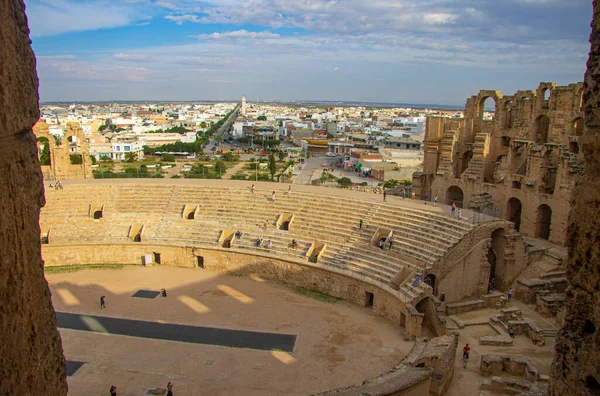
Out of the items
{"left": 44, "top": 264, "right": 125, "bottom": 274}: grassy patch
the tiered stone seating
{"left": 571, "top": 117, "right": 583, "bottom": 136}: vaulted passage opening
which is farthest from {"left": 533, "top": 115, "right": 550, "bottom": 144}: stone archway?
{"left": 44, "top": 264, "right": 125, "bottom": 274}: grassy patch

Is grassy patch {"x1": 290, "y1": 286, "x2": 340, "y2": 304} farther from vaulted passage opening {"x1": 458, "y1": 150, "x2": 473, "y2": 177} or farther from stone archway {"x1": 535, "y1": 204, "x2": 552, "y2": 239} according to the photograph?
vaulted passage opening {"x1": 458, "y1": 150, "x2": 473, "y2": 177}

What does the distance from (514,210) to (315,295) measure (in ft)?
35.8

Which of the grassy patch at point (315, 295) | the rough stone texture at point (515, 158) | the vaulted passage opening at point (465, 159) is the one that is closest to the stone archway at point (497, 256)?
the rough stone texture at point (515, 158)

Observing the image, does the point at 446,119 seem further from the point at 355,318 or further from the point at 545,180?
the point at 355,318

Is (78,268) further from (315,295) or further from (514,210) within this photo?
(514,210)

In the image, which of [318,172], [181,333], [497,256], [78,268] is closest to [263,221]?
[181,333]

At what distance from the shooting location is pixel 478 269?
64.1 ft

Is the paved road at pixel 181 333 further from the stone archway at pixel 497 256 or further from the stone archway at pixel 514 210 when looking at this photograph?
the stone archway at pixel 514 210

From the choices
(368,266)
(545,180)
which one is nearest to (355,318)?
(368,266)

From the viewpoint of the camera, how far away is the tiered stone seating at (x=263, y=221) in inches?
784

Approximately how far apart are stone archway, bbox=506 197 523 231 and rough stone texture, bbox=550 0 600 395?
1970 cm

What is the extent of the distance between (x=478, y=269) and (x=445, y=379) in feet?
24.0

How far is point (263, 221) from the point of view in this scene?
2409cm

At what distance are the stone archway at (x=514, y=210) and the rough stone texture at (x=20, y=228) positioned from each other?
22253 mm
